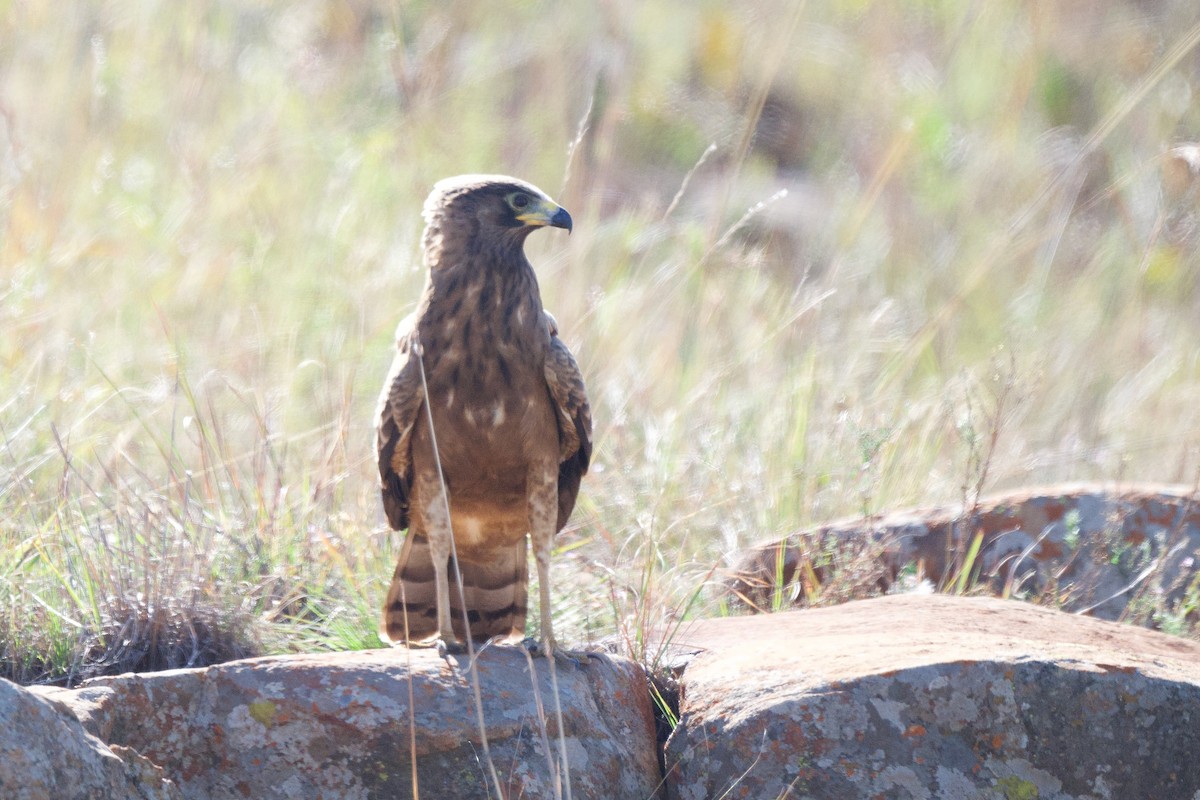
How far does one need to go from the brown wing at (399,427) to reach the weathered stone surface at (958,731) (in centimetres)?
132

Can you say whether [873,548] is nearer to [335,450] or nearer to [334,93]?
[335,450]

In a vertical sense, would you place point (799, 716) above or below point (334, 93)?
below

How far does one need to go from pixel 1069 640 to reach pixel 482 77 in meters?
7.83

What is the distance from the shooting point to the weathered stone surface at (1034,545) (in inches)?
183

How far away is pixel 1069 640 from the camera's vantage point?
142 inches

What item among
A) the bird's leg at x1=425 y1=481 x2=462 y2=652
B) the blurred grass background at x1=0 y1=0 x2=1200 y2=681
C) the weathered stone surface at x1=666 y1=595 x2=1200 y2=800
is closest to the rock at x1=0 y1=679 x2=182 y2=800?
the blurred grass background at x1=0 y1=0 x2=1200 y2=681

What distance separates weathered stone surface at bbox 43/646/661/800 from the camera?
289cm

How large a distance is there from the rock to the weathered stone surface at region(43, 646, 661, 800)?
0.66 ft

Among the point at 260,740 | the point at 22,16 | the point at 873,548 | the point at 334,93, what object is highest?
the point at 22,16

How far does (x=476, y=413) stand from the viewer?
3.97 meters

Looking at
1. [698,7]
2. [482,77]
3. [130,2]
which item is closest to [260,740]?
[130,2]

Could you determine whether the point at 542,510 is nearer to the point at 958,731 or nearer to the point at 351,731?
the point at 351,731

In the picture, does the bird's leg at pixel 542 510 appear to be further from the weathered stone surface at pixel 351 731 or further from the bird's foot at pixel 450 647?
the weathered stone surface at pixel 351 731

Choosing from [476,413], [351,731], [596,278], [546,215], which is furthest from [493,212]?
[596,278]
